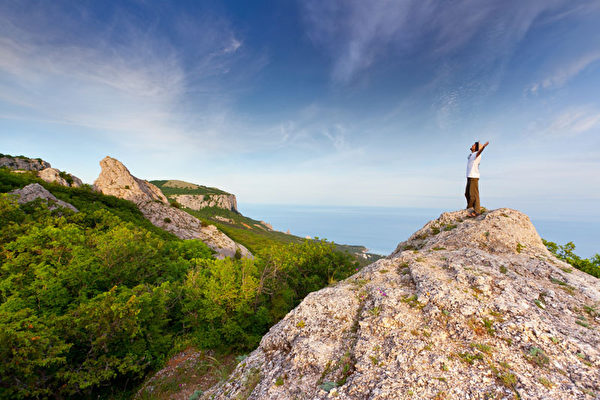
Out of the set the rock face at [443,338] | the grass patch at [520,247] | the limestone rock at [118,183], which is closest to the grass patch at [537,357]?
the rock face at [443,338]

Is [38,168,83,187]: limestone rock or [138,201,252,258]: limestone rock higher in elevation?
[38,168,83,187]: limestone rock

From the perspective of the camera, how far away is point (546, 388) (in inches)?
171

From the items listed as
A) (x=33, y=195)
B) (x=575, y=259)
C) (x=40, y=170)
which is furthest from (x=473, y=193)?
(x=40, y=170)

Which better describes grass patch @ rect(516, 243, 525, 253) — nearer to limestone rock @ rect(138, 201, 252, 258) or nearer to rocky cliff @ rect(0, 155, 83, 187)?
limestone rock @ rect(138, 201, 252, 258)

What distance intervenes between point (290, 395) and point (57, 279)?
2109 centimetres

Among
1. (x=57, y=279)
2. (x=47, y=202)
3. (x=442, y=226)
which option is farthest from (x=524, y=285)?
(x=47, y=202)

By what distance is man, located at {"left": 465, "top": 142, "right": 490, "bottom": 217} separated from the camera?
13.4 m

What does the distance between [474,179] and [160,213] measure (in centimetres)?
8120

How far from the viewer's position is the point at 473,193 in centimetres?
1445

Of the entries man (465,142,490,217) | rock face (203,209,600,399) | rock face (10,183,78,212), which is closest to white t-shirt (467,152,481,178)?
man (465,142,490,217)

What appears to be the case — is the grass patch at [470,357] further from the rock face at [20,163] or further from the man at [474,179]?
the rock face at [20,163]

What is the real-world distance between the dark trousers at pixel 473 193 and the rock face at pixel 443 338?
518 cm

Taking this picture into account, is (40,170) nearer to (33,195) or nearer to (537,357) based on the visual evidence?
(33,195)

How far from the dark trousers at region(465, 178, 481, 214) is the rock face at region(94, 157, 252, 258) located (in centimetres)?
5858
